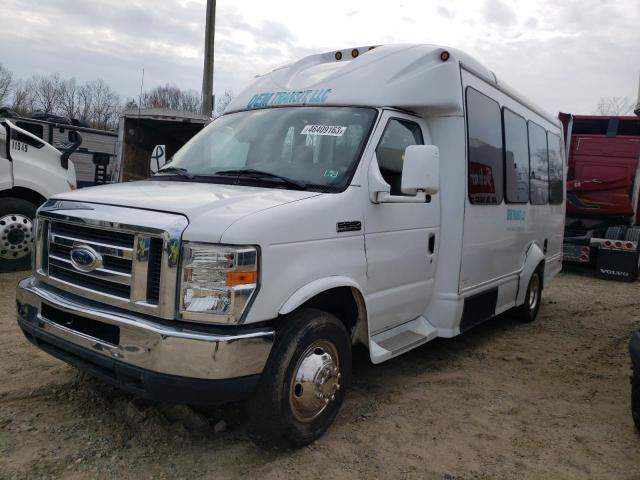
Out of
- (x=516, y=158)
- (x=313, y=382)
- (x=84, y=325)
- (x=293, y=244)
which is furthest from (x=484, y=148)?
(x=84, y=325)

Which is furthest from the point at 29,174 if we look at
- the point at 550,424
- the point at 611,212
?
the point at 611,212

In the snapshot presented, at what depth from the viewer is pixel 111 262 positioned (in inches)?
118

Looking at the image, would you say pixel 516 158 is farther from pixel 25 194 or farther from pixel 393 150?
pixel 25 194

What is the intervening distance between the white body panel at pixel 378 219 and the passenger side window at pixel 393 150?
8cm

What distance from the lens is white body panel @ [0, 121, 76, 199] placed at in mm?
7238

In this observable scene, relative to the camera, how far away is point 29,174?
24.4 feet

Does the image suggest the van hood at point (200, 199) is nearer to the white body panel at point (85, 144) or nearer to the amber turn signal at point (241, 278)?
the amber turn signal at point (241, 278)

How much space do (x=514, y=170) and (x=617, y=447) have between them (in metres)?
3.17

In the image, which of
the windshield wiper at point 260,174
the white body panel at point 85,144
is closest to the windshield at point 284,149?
the windshield wiper at point 260,174

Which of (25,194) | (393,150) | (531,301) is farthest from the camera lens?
(25,194)

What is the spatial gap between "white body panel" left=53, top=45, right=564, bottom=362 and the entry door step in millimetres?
11

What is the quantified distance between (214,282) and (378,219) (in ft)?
4.64

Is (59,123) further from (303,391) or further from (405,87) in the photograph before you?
(303,391)

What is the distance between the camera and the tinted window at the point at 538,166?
259 inches
